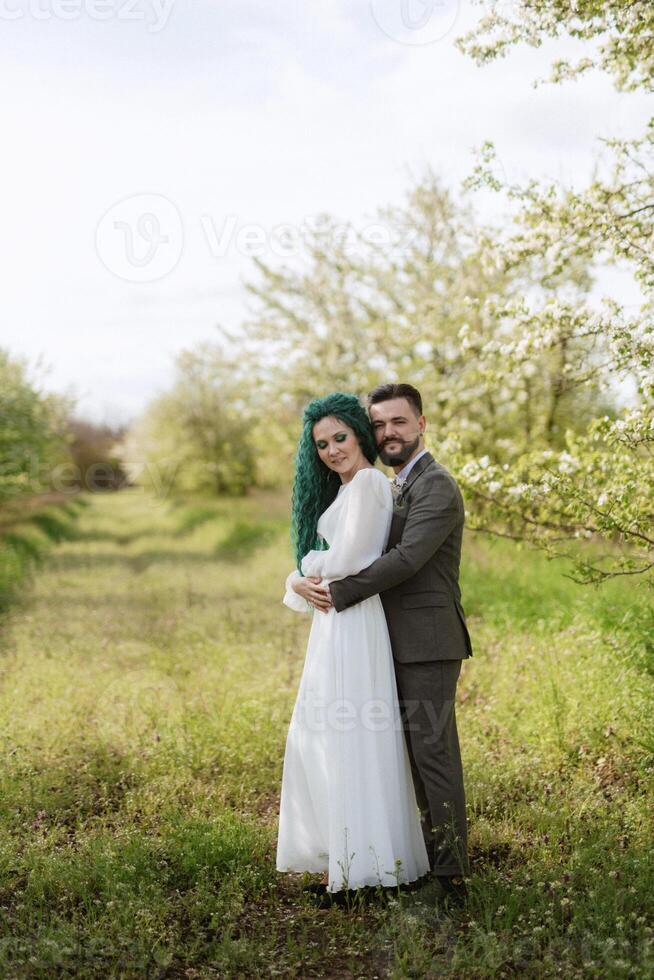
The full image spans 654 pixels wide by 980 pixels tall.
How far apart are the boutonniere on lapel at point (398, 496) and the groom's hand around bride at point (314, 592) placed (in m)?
0.55

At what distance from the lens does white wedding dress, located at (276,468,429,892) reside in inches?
167

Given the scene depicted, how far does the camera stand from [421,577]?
4.40 m

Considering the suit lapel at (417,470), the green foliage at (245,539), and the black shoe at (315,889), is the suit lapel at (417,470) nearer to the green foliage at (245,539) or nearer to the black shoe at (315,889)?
the black shoe at (315,889)

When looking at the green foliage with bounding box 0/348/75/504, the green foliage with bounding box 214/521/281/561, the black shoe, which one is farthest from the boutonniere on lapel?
the green foliage with bounding box 0/348/75/504

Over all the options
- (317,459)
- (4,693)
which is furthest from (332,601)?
(4,693)

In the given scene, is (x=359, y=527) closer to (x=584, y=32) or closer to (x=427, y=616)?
(x=427, y=616)

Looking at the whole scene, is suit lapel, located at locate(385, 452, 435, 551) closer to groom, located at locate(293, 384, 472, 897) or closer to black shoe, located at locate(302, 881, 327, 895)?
groom, located at locate(293, 384, 472, 897)

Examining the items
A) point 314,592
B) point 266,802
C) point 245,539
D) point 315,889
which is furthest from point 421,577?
point 245,539

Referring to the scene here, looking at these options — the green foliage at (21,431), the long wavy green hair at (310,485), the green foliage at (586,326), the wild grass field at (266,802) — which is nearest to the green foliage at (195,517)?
the green foliage at (21,431)

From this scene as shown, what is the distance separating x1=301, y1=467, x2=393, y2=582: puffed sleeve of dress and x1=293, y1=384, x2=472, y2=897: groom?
72 mm

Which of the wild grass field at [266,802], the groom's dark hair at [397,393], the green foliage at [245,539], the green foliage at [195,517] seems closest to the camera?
the wild grass field at [266,802]

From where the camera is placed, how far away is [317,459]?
4.62 metres

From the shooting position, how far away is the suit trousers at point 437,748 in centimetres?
430

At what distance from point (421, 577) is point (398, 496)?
46 centimetres
